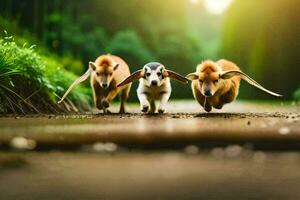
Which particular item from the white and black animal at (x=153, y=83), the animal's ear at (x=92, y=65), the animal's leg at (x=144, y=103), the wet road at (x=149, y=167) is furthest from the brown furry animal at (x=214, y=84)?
the wet road at (x=149, y=167)

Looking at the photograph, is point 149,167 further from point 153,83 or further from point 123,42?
point 123,42

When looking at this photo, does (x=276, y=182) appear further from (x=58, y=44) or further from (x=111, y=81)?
(x=58, y=44)

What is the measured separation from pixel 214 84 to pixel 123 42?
1432 centimetres

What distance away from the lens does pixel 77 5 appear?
81.0 ft

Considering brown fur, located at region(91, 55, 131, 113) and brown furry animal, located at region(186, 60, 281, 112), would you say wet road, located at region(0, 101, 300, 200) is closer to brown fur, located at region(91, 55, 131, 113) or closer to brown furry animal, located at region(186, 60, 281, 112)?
brown furry animal, located at region(186, 60, 281, 112)

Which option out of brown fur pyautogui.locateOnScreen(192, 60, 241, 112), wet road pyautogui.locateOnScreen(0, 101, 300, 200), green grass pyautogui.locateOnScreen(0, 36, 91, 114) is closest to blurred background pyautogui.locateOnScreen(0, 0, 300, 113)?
green grass pyautogui.locateOnScreen(0, 36, 91, 114)

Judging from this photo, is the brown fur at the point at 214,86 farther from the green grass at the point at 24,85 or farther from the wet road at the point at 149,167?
the wet road at the point at 149,167

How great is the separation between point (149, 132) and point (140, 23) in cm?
2190

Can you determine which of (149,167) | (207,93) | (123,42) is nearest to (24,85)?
(207,93)

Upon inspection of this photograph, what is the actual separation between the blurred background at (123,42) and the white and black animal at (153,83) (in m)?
1.16

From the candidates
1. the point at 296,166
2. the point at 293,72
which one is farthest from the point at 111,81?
the point at 293,72

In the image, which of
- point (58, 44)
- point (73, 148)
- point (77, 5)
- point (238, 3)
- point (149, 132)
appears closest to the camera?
point (73, 148)

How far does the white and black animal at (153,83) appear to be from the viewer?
8039mm

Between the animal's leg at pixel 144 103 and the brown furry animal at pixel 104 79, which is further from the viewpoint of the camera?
the brown furry animal at pixel 104 79
